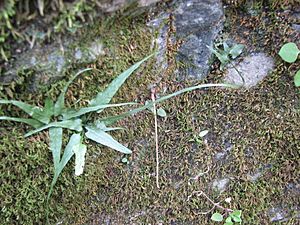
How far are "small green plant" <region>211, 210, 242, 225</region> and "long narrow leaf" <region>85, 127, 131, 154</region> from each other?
469mm

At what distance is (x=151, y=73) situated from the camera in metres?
1.36

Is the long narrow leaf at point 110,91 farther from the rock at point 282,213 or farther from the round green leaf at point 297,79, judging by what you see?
the rock at point 282,213

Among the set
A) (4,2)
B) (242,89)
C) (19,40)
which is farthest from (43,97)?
(242,89)

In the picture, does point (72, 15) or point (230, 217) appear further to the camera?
point (230, 217)

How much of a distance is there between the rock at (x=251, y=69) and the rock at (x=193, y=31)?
103 mm

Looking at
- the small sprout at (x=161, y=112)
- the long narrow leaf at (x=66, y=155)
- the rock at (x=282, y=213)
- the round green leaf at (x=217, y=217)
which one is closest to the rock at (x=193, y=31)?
the small sprout at (x=161, y=112)

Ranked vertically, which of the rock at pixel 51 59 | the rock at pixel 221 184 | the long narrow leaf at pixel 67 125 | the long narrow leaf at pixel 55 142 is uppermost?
the rock at pixel 51 59

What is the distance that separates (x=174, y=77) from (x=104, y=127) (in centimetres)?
30

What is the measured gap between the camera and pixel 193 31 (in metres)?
1.35

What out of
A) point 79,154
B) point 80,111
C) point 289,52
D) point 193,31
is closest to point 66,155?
point 79,154

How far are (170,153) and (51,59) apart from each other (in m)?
0.54

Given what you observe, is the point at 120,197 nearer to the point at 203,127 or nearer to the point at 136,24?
the point at 203,127

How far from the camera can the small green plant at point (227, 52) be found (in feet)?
4.60

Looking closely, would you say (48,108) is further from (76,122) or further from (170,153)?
(170,153)
